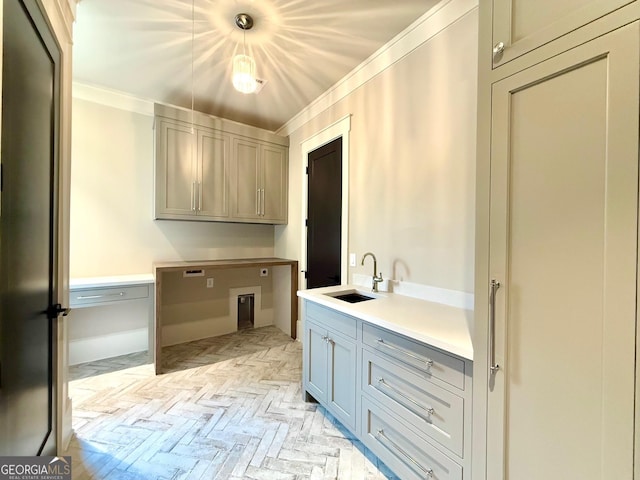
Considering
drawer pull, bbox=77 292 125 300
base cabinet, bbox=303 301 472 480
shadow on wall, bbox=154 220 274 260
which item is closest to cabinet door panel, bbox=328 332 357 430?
base cabinet, bbox=303 301 472 480

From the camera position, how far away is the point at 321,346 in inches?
76.2

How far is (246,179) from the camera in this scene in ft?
10.9

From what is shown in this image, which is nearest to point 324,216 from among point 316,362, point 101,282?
point 316,362

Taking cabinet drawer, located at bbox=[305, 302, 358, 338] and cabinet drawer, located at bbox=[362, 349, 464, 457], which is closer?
cabinet drawer, located at bbox=[362, 349, 464, 457]

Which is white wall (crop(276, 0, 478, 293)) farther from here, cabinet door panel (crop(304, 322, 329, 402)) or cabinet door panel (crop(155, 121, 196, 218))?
cabinet door panel (crop(155, 121, 196, 218))

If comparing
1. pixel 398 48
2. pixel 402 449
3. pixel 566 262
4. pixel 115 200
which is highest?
pixel 398 48

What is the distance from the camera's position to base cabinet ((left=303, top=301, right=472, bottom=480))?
1.11 meters

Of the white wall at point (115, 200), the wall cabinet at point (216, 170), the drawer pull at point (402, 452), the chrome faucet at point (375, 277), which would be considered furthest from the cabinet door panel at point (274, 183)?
the drawer pull at point (402, 452)

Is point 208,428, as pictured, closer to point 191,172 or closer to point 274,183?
point 191,172

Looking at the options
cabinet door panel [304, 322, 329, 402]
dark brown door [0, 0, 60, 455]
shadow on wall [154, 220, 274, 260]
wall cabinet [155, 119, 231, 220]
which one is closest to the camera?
dark brown door [0, 0, 60, 455]

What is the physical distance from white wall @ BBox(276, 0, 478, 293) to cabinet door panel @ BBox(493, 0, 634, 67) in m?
0.66

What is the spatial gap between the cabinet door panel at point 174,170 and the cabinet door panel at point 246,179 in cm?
49

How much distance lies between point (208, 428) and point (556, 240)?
Result: 2.20 metres

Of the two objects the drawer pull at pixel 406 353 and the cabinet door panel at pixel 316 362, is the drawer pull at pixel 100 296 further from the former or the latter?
the drawer pull at pixel 406 353
